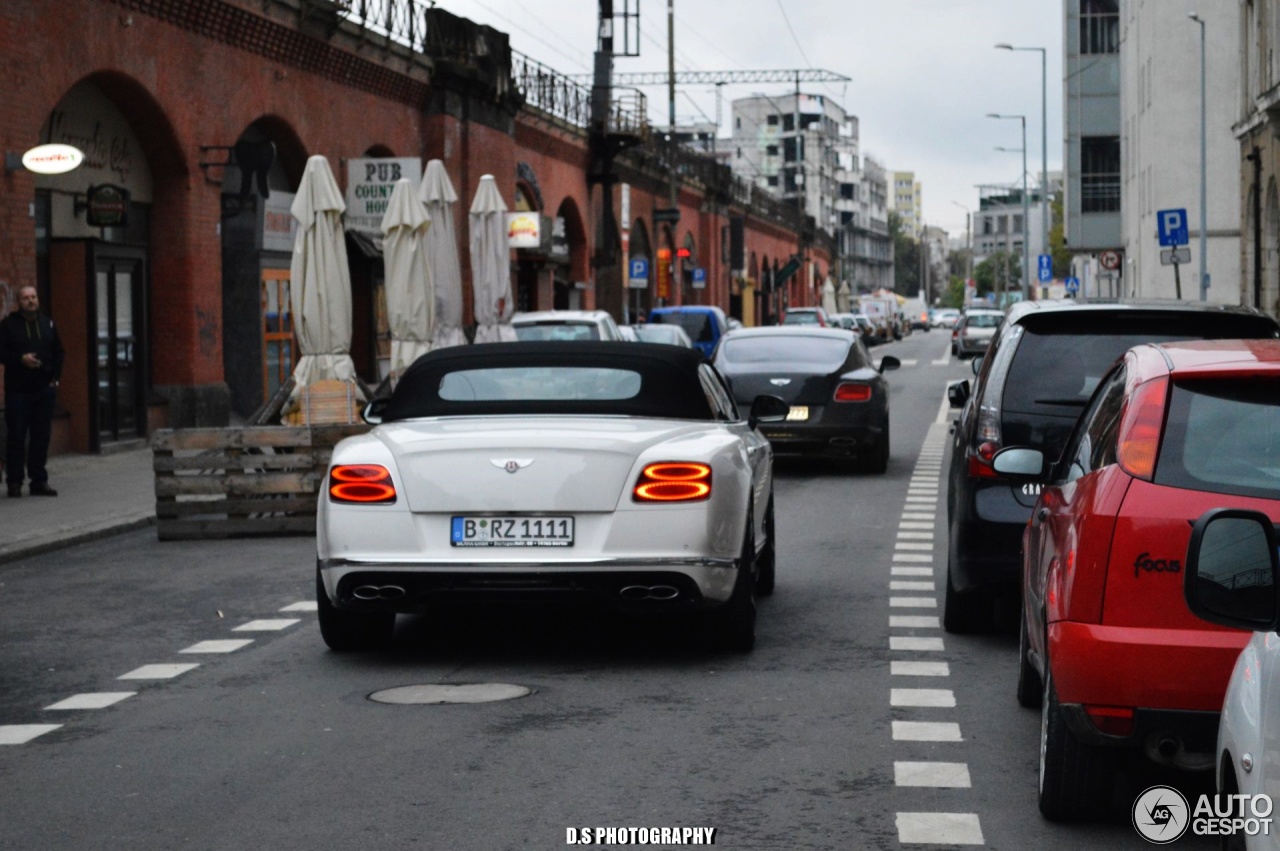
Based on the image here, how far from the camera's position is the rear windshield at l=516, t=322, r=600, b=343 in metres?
28.8

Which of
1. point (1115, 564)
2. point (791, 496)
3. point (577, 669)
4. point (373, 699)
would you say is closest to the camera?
point (1115, 564)

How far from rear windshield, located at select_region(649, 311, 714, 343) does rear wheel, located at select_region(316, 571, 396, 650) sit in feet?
111

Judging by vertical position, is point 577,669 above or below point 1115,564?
below

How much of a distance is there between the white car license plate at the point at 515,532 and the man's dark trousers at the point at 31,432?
1092 cm

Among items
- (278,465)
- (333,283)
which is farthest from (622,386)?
(333,283)

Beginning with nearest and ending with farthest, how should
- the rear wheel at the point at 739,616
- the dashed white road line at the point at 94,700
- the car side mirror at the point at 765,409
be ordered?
the dashed white road line at the point at 94,700
the rear wheel at the point at 739,616
the car side mirror at the point at 765,409

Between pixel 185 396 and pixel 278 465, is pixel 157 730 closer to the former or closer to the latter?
pixel 278 465

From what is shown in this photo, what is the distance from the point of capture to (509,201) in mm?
43375

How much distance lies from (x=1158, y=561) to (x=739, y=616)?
3.93 meters

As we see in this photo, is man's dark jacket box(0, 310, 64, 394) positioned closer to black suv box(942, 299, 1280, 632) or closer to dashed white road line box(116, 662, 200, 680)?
dashed white road line box(116, 662, 200, 680)

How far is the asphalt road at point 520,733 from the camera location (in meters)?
6.03

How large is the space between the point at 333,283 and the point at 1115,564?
1528 centimetres

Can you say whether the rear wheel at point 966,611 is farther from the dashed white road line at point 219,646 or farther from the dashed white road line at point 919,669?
the dashed white road line at point 219,646

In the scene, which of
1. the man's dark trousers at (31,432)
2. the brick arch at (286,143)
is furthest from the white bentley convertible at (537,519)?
the brick arch at (286,143)
